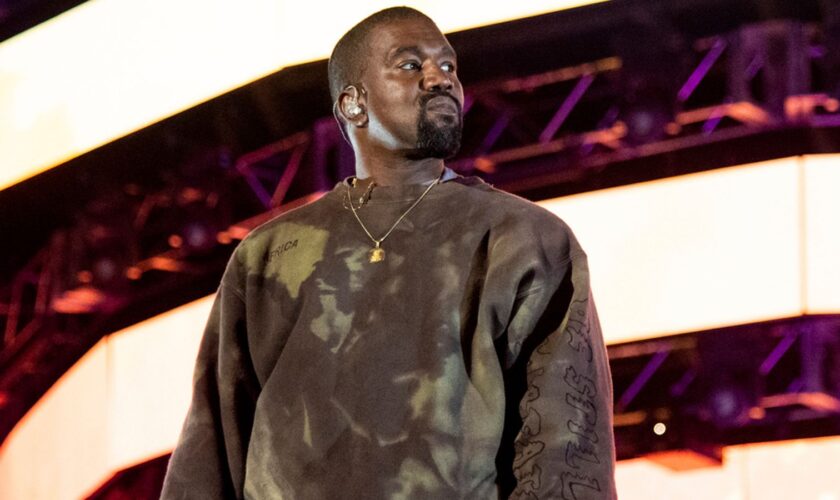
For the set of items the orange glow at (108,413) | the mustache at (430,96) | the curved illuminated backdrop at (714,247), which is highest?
the curved illuminated backdrop at (714,247)

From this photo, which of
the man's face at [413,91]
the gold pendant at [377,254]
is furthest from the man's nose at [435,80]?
the gold pendant at [377,254]

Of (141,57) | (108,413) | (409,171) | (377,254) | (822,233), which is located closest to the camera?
(377,254)

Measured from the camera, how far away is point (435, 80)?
2680 millimetres

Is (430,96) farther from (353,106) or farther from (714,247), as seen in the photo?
(714,247)

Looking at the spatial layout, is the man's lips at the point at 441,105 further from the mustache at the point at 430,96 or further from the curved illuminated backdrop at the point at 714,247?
the curved illuminated backdrop at the point at 714,247

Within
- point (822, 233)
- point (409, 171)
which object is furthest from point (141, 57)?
point (409, 171)

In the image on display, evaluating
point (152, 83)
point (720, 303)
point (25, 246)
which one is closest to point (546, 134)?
point (720, 303)

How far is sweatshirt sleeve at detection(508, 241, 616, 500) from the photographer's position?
233cm

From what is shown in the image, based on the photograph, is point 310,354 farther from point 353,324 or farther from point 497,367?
point 497,367

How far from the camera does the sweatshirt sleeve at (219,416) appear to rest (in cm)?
262

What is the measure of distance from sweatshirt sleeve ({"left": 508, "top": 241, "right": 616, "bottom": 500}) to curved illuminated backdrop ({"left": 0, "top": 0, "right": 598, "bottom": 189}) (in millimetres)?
3257

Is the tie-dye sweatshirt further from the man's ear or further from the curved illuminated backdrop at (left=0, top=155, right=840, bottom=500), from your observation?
the curved illuminated backdrop at (left=0, top=155, right=840, bottom=500)

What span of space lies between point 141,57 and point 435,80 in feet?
12.5

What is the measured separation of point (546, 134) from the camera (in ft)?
20.0
